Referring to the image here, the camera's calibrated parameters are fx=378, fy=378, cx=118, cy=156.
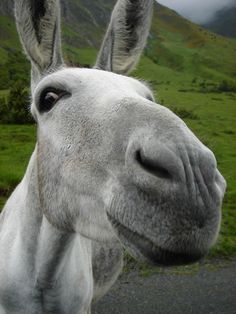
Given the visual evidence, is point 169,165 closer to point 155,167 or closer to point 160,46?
point 155,167

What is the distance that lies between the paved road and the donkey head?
5.21 meters

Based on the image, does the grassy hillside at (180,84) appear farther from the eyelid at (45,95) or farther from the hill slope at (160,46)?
the eyelid at (45,95)

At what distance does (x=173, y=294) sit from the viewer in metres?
8.05

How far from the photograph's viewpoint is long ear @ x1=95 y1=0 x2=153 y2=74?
363cm

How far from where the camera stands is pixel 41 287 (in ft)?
11.3

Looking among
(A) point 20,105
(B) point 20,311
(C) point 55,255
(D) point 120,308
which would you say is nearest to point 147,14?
(C) point 55,255

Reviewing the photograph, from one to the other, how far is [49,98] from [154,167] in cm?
141

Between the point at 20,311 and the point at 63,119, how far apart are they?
188cm

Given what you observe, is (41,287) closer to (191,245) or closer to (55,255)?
(55,255)

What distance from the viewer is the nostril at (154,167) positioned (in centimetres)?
190

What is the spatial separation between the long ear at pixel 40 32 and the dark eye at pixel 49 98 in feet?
1.91

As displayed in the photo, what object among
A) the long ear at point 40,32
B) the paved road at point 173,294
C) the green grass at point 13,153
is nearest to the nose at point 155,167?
the long ear at point 40,32

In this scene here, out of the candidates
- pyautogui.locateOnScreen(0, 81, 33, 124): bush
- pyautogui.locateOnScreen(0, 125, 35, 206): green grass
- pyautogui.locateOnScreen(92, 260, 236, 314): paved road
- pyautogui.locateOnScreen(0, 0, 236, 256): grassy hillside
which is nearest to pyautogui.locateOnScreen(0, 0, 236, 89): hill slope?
pyautogui.locateOnScreen(0, 0, 236, 256): grassy hillside

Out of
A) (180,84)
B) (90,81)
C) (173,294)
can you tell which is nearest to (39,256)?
(90,81)
